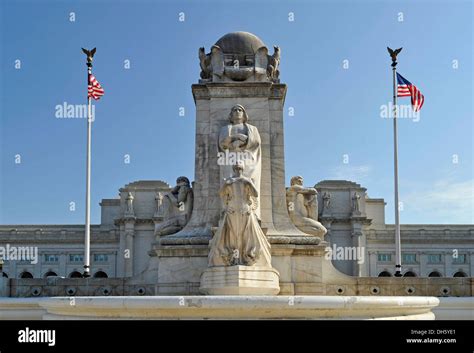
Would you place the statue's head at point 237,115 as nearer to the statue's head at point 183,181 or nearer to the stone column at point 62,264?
the statue's head at point 183,181

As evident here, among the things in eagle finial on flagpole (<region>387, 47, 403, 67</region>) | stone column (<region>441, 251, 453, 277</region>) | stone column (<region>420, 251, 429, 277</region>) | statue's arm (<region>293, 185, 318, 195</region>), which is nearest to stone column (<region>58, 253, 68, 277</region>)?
stone column (<region>420, 251, 429, 277</region>)

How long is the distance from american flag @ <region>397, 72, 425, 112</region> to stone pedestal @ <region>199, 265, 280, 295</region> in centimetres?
1858

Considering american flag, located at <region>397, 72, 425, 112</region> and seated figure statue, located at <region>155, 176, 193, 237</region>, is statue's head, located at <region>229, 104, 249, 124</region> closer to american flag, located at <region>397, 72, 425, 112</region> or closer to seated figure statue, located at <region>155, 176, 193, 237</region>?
seated figure statue, located at <region>155, 176, 193, 237</region>

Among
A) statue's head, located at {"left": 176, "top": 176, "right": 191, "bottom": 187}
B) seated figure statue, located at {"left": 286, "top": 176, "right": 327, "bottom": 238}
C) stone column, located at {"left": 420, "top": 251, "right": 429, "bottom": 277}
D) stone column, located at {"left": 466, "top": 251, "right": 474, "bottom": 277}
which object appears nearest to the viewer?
seated figure statue, located at {"left": 286, "top": 176, "right": 327, "bottom": 238}

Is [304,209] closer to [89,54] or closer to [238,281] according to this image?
[238,281]

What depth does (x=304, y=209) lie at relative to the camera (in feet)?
58.3

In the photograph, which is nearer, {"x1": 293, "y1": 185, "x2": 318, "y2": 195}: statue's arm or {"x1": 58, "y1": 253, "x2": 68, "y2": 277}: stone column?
{"x1": 293, "y1": 185, "x2": 318, "y2": 195}: statue's arm

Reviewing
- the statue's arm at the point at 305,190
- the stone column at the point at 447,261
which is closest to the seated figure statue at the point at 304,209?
the statue's arm at the point at 305,190

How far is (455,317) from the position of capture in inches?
582

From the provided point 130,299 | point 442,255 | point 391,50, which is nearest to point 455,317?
point 130,299

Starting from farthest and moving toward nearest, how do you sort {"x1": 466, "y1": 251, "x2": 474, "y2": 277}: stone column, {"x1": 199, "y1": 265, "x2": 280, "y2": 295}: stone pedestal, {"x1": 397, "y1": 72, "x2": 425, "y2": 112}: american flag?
{"x1": 466, "y1": 251, "x2": 474, "y2": 277}: stone column, {"x1": 397, "y1": 72, "x2": 425, "y2": 112}: american flag, {"x1": 199, "y1": 265, "x2": 280, "y2": 295}: stone pedestal

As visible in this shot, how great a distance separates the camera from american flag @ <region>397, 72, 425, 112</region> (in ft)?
97.7
